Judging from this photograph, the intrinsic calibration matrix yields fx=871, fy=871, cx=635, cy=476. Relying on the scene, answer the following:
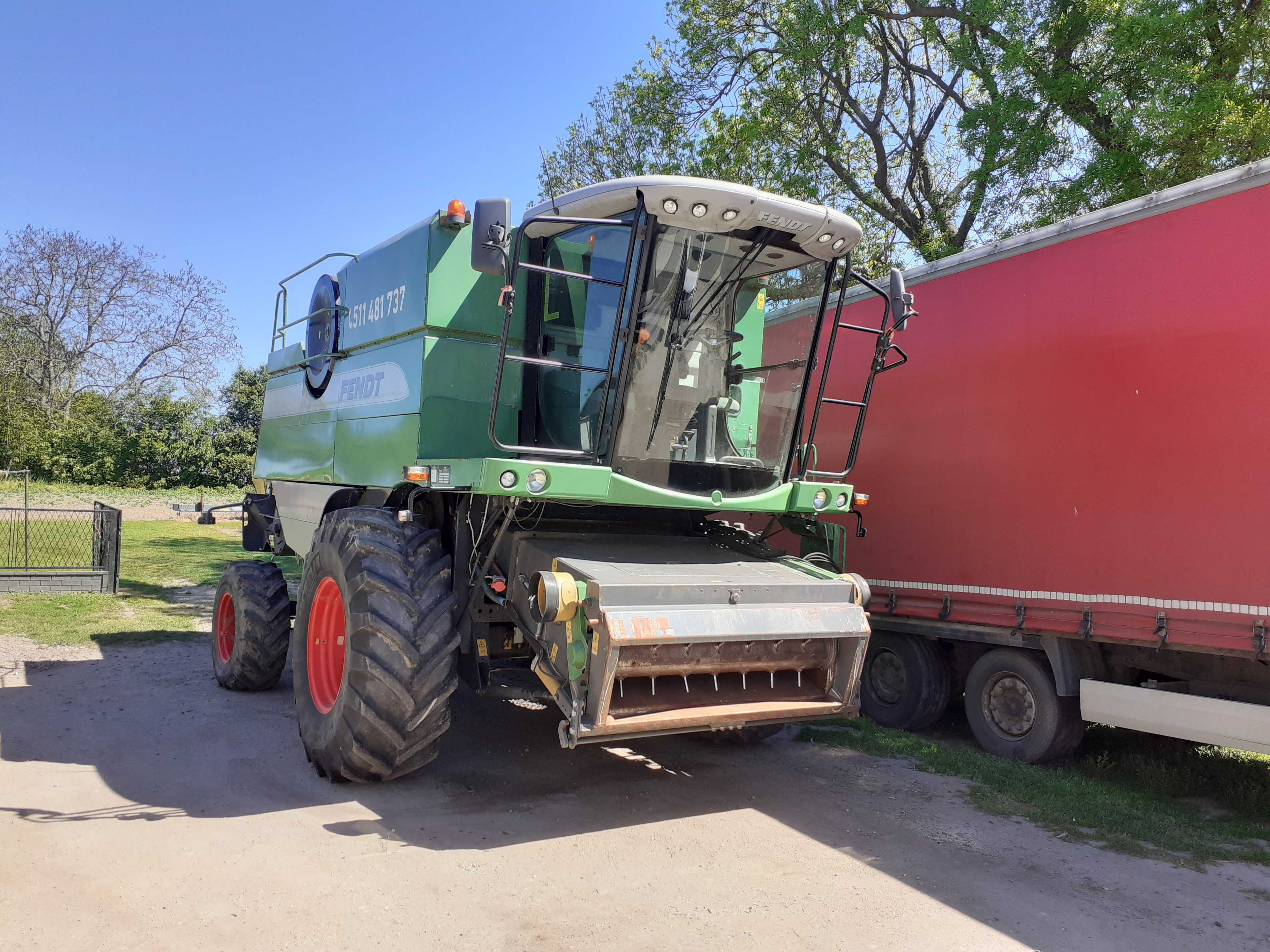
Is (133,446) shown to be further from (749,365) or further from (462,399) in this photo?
(749,365)

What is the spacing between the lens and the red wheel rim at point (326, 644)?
208 inches

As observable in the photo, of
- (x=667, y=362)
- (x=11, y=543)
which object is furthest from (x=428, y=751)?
(x=11, y=543)

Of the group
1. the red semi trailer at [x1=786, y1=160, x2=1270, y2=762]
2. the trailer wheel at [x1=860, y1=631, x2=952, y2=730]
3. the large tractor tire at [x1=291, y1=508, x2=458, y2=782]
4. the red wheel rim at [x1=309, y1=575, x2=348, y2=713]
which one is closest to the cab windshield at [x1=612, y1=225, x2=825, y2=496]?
the large tractor tire at [x1=291, y1=508, x2=458, y2=782]

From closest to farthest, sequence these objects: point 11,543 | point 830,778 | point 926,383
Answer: point 830,778 < point 926,383 < point 11,543

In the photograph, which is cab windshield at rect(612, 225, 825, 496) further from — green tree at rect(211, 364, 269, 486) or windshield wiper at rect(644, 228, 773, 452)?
green tree at rect(211, 364, 269, 486)

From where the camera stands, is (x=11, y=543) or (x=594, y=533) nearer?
(x=594, y=533)

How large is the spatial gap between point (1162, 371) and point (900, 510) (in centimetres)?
219

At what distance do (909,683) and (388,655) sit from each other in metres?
4.30

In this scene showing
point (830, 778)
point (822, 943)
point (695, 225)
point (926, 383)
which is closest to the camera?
point (822, 943)

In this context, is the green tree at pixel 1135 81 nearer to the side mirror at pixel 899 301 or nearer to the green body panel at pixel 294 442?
the side mirror at pixel 899 301

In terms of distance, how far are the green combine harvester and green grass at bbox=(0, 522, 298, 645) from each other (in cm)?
275

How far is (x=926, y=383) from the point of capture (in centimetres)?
675

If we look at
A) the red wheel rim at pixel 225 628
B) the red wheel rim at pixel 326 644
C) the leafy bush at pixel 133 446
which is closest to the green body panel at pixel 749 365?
the red wheel rim at pixel 326 644

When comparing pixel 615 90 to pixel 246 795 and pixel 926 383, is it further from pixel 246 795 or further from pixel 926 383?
pixel 246 795
